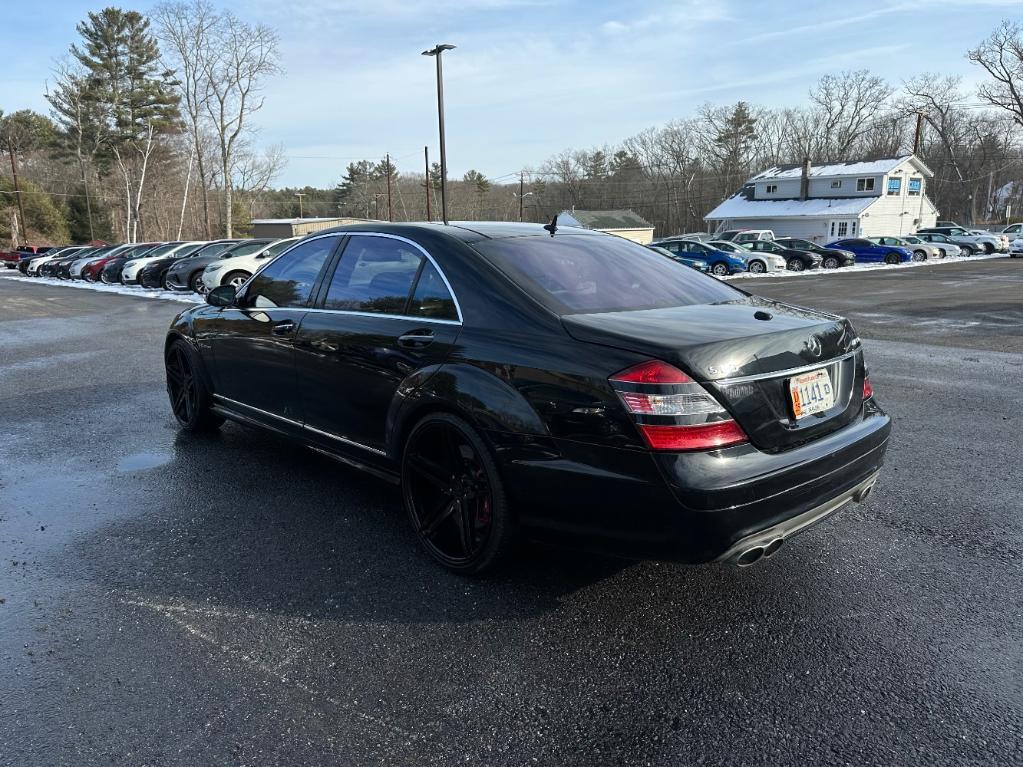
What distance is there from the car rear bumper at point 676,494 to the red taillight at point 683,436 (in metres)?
0.03

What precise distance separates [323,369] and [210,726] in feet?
6.69

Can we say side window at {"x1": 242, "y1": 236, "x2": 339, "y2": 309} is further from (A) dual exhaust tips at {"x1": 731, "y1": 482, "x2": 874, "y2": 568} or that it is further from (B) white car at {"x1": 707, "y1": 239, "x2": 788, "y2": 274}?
(B) white car at {"x1": 707, "y1": 239, "x2": 788, "y2": 274}

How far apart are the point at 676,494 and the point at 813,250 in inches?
1396

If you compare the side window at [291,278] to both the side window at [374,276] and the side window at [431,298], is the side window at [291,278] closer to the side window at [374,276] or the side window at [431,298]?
the side window at [374,276]

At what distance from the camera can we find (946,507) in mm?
3928

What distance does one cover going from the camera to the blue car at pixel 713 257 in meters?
29.7

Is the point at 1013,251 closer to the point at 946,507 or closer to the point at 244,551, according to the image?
the point at 946,507

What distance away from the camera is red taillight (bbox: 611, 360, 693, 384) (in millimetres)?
2510

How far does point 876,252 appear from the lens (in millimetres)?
36531

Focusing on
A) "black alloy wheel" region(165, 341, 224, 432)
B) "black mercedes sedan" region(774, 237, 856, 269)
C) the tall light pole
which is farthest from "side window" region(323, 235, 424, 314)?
"black mercedes sedan" region(774, 237, 856, 269)

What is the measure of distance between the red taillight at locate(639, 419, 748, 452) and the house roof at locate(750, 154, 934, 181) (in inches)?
2287

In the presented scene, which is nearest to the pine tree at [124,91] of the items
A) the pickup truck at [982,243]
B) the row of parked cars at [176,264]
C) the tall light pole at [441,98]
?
the row of parked cars at [176,264]

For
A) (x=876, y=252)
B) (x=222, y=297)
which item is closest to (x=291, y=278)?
(x=222, y=297)

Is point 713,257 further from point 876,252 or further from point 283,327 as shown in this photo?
point 283,327
